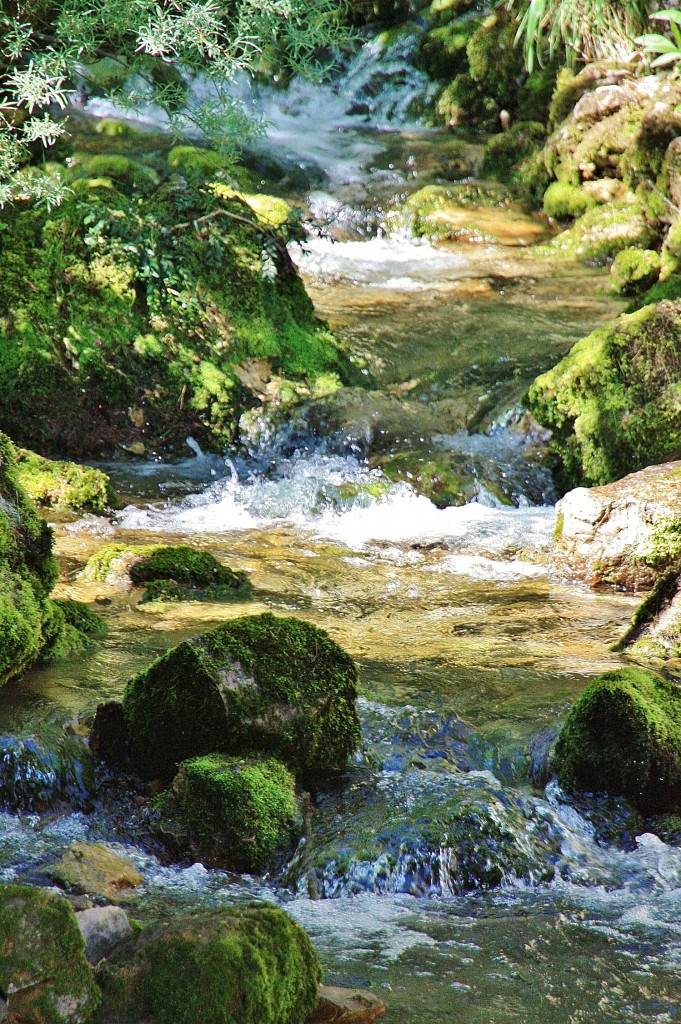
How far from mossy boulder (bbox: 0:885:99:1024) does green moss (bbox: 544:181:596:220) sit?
1521 cm

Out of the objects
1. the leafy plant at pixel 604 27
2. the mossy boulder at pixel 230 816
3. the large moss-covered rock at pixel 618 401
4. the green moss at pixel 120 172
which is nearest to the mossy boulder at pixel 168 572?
the mossy boulder at pixel 230 816

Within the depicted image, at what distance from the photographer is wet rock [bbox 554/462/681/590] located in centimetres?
707

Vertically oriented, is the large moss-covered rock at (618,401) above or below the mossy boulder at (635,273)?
below

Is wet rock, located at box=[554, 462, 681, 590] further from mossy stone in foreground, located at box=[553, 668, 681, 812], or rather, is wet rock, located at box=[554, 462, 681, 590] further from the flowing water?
mossy stone in foreground, located at box=[553, 668, 681, 812]

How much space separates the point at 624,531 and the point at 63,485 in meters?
4.55

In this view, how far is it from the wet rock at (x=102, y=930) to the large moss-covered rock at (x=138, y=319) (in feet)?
23.0

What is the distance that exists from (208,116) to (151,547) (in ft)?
15.9

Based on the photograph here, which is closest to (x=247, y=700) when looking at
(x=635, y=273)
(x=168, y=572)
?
(x=168, y=572)

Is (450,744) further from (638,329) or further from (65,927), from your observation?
(638,329)

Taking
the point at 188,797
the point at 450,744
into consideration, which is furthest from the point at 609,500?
the point at 188,797

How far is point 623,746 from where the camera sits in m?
4.16

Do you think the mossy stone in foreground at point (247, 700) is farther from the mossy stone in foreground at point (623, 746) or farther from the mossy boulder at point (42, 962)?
the mossy boulder at point (42, 962)

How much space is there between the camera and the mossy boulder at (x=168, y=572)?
20.5ft

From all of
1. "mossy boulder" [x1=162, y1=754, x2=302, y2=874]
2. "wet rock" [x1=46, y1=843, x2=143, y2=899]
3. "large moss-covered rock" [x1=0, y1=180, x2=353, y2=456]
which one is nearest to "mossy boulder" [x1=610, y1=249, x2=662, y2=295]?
"large moss-covered rock" [x1=0, y1=180, x2=353, y2=456]
